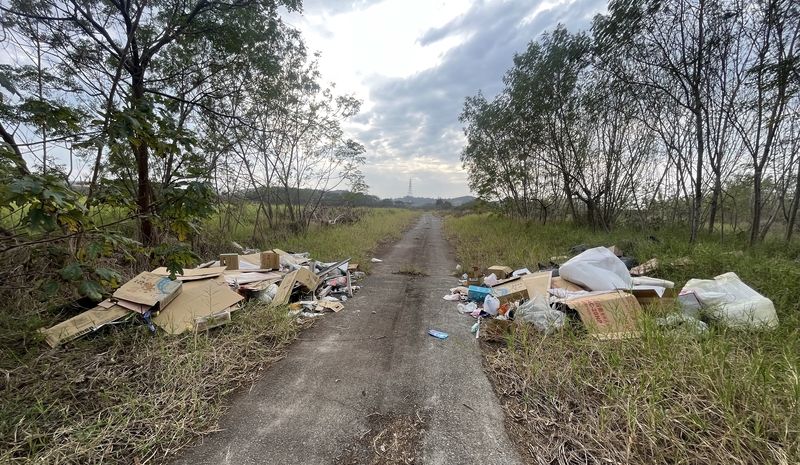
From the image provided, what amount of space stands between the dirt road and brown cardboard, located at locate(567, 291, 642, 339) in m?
1.01

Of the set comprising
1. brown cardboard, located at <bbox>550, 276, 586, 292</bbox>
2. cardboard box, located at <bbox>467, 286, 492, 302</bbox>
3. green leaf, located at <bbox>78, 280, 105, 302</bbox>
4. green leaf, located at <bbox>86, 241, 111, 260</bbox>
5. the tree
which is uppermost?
A: the tree

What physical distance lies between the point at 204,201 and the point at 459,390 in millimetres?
2137

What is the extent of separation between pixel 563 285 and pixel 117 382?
13.4 feet

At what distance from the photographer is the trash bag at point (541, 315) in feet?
7.87

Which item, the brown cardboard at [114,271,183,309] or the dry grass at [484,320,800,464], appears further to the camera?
the brown cardboard at [114,271,183,309]

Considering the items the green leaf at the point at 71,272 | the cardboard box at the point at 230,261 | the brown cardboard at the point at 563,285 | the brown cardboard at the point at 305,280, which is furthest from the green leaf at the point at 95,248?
the brown cardboard at the point at 563,285

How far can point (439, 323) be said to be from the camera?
2.88 m

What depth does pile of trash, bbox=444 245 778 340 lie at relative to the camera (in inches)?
87.4

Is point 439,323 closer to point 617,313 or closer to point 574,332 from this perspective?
point 574,332

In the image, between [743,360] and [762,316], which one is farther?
[762,316]

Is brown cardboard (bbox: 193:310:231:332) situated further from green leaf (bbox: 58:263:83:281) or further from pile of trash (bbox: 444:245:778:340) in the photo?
pile of trash (bbox: 444:245:778:340)

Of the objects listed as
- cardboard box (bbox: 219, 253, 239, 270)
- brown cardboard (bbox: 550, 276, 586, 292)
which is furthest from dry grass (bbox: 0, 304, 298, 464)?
brown cardboard (bbox: 550, 276, 586, 292)

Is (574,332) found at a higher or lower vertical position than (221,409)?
higher

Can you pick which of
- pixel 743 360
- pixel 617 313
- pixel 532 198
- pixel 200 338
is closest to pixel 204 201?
pixel 200 338
